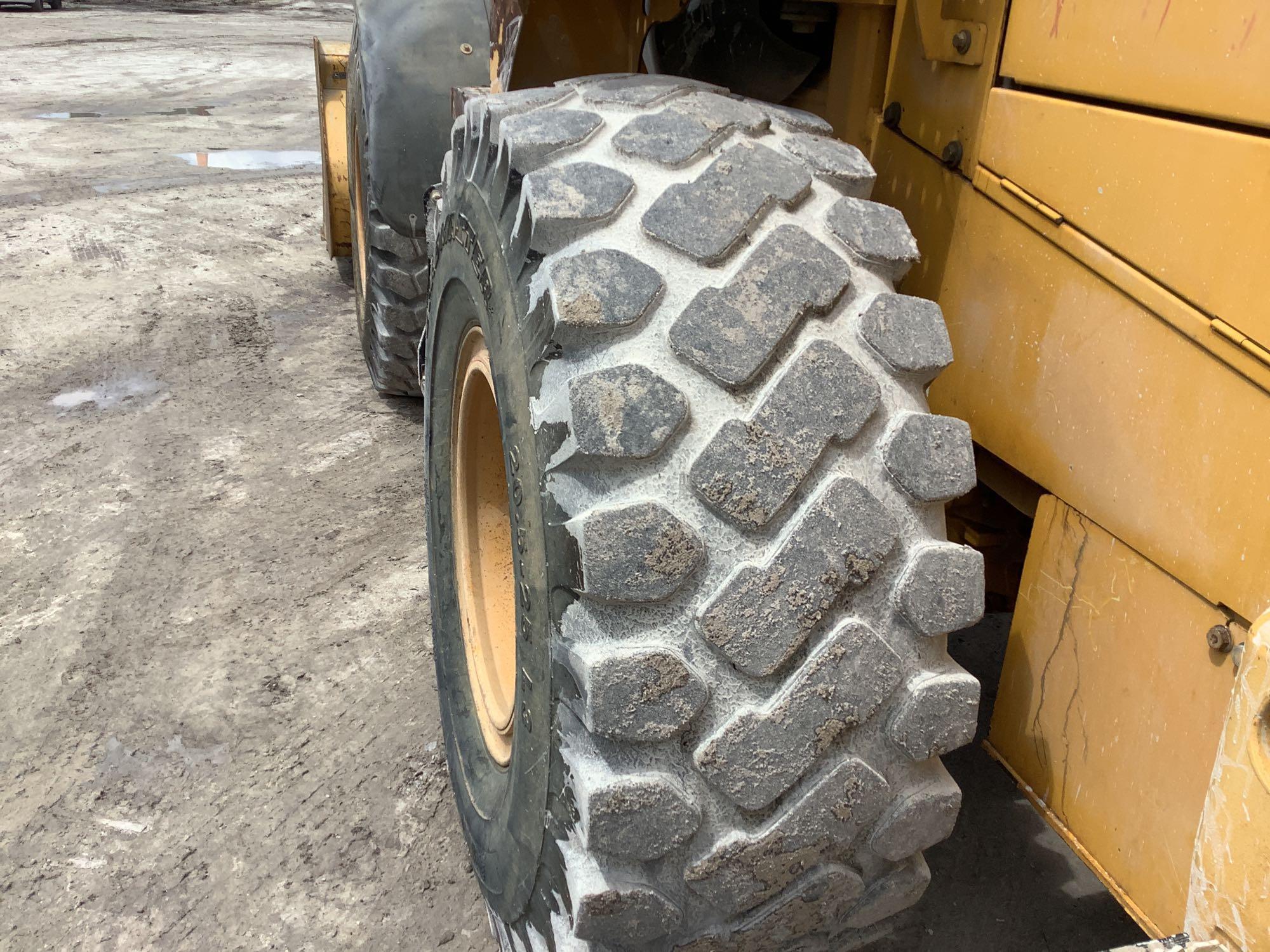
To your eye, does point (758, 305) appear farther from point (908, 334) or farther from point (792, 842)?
point (792, 842)

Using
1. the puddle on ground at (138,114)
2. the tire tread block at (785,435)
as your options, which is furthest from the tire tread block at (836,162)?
the puddle on ground at (138,114)

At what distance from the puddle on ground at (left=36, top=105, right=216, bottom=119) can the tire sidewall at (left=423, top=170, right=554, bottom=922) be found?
7.97 metres

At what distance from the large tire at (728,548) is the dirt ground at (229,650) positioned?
2.58 ft

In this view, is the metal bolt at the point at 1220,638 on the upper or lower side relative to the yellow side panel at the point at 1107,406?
lower

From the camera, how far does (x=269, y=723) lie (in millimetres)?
2400

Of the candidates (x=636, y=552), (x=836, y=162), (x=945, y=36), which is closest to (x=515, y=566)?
(x=636, y=552)

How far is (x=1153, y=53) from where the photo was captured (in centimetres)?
113

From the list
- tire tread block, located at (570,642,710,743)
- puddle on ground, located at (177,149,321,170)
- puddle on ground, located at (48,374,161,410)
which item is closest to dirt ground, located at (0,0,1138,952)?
puddle on ground, located at (48,374,161,410)

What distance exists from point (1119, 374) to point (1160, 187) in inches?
8.1

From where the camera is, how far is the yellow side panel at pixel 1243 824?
909 mm

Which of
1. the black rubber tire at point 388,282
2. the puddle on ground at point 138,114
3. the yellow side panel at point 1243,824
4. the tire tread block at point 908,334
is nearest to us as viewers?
the yellow side panel at point 1243,824

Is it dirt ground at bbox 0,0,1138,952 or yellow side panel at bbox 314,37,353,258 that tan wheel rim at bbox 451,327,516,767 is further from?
yellow side panel at bbox 314,37,353,258

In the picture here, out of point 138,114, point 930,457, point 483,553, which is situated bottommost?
point 138,114

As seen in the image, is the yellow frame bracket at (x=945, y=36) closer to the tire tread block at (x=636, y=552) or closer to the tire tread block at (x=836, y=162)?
the tire tread block at (x=836, y=162)
